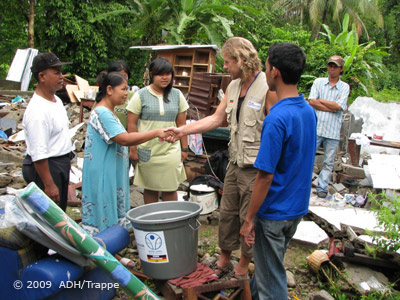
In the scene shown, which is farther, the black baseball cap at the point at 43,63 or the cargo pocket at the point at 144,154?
the cargo pocket at the point at 144,154

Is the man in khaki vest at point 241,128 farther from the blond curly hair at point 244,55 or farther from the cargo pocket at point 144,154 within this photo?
the cargo pocket at point 144,154

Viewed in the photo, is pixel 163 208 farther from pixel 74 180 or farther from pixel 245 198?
pixel 74 180

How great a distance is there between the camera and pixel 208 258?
3916mm

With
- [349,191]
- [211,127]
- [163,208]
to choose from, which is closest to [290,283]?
[163,208]

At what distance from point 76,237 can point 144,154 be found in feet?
6.09

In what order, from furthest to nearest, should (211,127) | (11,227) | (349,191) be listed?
(349,191) < (211,127) < (11,227)

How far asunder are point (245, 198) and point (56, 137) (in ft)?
6.13

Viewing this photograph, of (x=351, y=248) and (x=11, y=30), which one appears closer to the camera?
(x=351, y=248)

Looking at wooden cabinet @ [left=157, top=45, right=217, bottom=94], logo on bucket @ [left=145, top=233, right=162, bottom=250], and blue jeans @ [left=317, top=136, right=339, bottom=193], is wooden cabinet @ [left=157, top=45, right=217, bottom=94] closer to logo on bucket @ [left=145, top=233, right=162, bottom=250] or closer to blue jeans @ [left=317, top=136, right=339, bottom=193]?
blue jeans @ [left=317, top=136, right=339, bottom=193]

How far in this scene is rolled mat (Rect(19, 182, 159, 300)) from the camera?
2184 mm

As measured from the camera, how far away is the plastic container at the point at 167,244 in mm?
2994

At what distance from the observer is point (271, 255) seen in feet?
8.00

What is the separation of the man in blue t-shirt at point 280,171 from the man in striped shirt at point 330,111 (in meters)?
3.85

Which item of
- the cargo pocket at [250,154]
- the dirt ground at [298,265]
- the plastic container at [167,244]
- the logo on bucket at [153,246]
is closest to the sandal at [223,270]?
the plastic container at [167,244]
